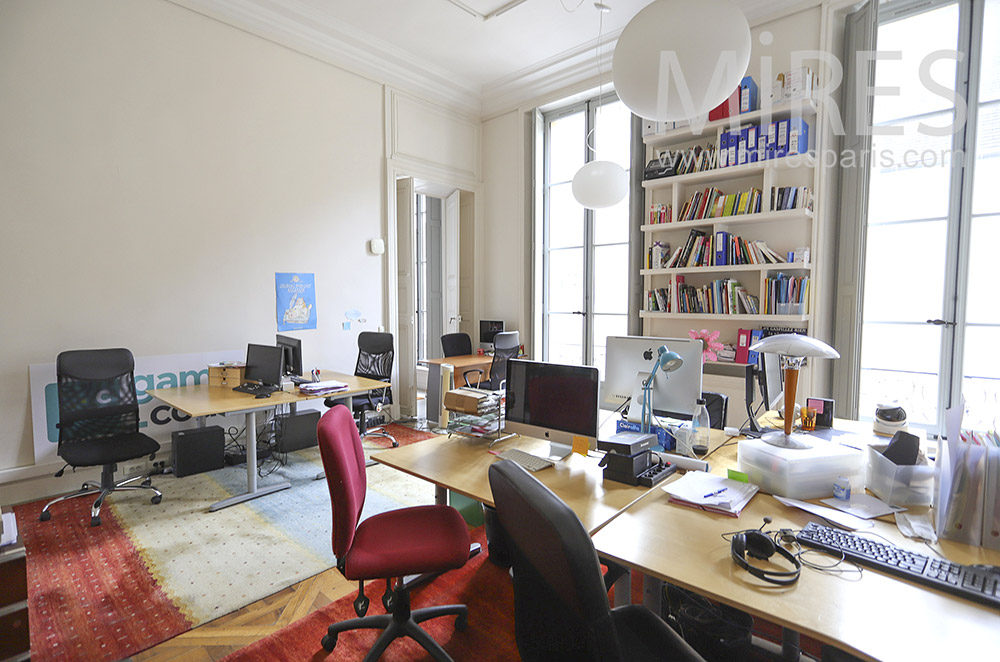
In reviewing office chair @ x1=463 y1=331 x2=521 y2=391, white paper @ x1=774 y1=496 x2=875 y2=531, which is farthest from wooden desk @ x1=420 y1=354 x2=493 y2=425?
white paper @ x1=774 y1=496 x2=875 y2=531

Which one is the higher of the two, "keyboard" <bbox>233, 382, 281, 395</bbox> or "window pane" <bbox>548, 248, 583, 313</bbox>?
"window pane" <bbox>548, 248, 583, 313</bbox>

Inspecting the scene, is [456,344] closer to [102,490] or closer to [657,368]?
[102,490]

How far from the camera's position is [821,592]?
120 cm

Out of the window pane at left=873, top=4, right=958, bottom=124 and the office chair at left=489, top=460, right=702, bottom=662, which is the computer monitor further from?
the window pane at left=873, top=4, right=958, bottom=124

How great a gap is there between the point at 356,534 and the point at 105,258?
3359 mm

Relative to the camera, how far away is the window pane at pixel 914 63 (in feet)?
11.5

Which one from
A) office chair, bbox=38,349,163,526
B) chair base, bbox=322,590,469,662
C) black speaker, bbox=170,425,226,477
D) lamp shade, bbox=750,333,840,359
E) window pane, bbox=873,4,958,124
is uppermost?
window pane, bbox=873,4,958,124

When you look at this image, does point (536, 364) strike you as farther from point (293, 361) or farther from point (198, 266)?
point (198, 266)

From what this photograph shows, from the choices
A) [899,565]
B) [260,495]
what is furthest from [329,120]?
[899,565]

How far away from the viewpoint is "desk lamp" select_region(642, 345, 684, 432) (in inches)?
87.6

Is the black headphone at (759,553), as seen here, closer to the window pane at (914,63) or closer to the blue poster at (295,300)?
the window pane at (914,63)

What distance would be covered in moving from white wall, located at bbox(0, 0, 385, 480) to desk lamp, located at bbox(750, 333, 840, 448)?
169 inches

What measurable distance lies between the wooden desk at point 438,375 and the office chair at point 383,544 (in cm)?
308

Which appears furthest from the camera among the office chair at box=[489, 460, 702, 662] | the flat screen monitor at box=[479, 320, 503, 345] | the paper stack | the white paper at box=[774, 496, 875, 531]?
the flat screen monitor at box=[479, 320, 503, 345]
